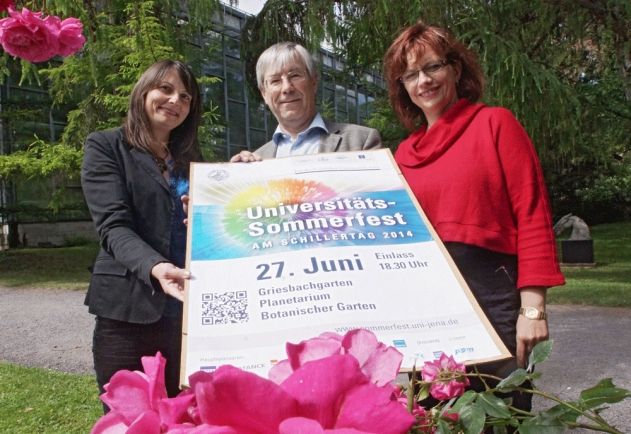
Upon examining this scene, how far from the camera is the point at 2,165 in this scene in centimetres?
1398

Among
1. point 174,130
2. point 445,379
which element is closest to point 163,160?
point 174,130

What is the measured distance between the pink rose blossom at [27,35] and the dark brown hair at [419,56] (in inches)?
41.9

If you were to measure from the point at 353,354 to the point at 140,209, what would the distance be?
5.88ft

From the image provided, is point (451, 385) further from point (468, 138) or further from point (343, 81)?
point (343, 81)

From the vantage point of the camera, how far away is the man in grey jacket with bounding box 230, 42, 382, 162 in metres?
2.30

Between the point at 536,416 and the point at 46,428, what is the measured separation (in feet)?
15.8

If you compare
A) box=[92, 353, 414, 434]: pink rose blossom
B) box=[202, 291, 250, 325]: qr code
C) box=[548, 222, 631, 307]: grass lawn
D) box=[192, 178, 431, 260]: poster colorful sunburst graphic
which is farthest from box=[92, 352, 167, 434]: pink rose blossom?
box=[548, 222, 631, 307]: grass lawn

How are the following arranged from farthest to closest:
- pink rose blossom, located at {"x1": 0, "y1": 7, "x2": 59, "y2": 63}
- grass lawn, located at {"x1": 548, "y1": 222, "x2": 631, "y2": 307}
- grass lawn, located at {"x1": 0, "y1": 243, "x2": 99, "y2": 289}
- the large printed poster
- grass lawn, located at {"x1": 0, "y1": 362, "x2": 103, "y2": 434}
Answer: grass lawn, located at {"x1": 0, "y1": 243, "x2": 99, "y2": 289} → grass lawn, located at {"x1": 548, "y1": 222, "x2": 631, "y2": 307} → grass lawn, located at {"x1": 0, "y1": 362, "x2": 103, "y2": 434} → pink rose blossom, located at {"x1": 0, "y1": 7, "x2": 59, "y2": 63} → the large printed poster

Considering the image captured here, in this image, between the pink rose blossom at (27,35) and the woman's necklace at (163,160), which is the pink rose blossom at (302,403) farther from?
the woman's necklace at (163,160)

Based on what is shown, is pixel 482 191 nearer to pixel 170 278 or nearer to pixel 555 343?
pixel 170 278

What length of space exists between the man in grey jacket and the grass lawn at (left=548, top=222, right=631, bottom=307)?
27.6 ft

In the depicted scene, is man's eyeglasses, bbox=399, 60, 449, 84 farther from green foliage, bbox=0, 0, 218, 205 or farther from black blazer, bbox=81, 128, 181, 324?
green foliage, bbox=0, 0, 218, 205

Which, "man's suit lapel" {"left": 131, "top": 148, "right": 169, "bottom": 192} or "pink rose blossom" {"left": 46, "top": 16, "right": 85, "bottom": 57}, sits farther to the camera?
"man's suit lapel" {"left": 131, "top": 148, "right": 169, "bottom": 192}

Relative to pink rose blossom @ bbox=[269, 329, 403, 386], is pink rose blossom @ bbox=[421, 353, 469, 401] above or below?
below
